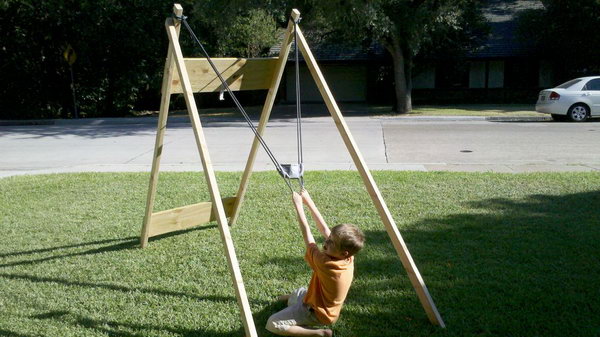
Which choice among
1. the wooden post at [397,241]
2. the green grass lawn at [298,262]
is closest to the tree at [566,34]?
the green grass lawn at [298,262]

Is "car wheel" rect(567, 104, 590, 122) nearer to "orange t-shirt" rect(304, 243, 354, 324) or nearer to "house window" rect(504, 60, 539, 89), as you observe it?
"house window" rect(504, 60, 539, 89)

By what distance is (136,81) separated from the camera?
24047 mm

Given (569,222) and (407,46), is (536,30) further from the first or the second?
(569,222)

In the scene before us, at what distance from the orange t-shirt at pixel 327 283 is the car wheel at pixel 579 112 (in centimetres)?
1703

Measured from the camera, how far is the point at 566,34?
2498 cm

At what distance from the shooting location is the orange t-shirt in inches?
135

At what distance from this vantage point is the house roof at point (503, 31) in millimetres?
28172

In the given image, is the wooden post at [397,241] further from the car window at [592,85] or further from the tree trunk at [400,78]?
the tree trunk at [400,78]

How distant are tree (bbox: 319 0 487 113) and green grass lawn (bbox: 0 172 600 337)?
11.7 meters

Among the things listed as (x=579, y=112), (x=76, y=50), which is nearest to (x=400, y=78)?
(x=579, y=112)

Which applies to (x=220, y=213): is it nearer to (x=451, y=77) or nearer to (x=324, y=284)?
(x=324, y=284)

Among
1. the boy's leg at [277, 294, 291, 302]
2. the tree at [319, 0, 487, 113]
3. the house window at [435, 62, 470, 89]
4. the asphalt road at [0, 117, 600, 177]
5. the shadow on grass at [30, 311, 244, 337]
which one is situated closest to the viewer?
the shadow on grass at [30, 311, 244, 337]

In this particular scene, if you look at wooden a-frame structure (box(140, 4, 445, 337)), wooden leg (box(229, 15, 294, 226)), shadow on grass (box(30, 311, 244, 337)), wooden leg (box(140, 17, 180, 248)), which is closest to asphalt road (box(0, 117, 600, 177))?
wooden leg (box(229, 15, 294, 226))

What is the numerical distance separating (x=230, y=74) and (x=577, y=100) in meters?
16.3
